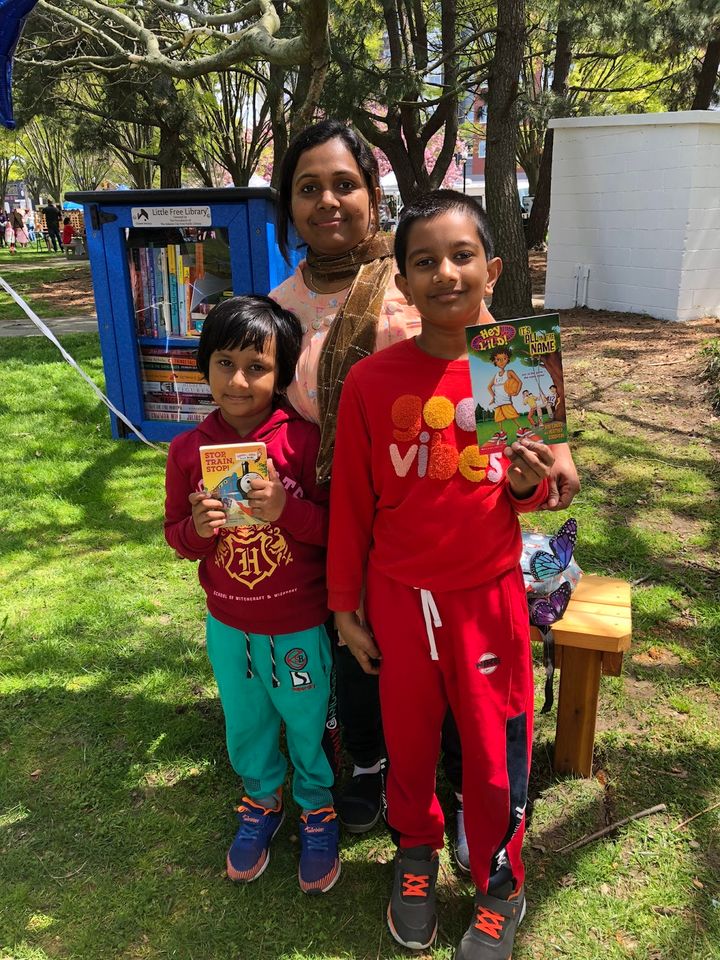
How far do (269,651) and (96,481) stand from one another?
10.8 ft

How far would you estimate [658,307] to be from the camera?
7.57 metres

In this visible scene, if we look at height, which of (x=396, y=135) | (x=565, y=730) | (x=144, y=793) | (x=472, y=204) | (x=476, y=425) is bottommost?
(x=144, y=793)

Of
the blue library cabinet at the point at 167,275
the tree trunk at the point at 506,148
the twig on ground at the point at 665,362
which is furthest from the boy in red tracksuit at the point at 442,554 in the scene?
the tree trunk at the point at 506,148

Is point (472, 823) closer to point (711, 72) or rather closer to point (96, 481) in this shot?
point (96, 481)

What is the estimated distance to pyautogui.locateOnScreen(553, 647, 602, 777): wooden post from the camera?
7.41 ft

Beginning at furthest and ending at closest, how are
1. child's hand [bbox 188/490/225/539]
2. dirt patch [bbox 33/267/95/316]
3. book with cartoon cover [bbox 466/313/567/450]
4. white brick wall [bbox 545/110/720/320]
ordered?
dirt patch [bbox 33/267/95/316], white brick wall [bbox 545/110/720/320], child's hand [bbox 188/490/225/539], book with cartoon cover [bbox 466/313/567/450]

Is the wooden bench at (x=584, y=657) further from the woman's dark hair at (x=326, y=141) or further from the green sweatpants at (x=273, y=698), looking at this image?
the woman's dark hair at (x=326, y=141)

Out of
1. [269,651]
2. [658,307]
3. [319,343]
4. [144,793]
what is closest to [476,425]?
[319,343]

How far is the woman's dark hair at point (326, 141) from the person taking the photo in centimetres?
183

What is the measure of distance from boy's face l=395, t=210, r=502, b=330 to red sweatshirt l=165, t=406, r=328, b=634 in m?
0.52

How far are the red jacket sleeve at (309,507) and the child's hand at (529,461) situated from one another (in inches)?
21.2

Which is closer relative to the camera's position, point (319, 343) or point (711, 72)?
point (319, 343)

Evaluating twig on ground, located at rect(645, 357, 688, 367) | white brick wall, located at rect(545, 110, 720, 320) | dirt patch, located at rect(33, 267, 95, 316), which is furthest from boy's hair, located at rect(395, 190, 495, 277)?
dirt patch, located at rect(33, 267, 95, 316)

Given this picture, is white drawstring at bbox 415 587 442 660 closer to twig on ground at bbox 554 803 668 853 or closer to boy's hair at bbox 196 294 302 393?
boy's hair at bbox 196 294 302 393
